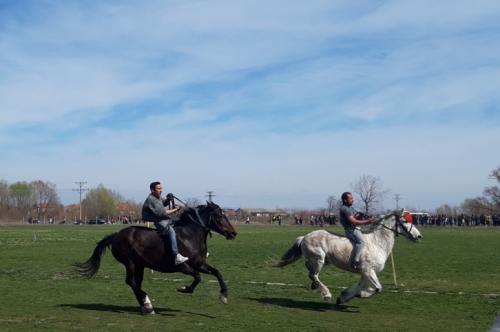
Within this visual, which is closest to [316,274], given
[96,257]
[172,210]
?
[172,210]

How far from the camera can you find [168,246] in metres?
11.7

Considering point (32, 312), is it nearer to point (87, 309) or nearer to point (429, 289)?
point (87, 309)

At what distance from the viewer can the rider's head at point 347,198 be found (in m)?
12.4

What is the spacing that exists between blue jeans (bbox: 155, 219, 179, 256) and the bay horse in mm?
147

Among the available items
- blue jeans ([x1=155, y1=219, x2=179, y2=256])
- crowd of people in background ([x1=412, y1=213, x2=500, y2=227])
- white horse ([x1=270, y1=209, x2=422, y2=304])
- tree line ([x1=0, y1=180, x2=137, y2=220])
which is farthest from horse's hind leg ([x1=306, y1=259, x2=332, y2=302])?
tree line ([x1=0, y1=180, x2=137, y2=220])

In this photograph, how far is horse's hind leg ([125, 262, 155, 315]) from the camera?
11367mm

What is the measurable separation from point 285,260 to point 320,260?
3.02 ft

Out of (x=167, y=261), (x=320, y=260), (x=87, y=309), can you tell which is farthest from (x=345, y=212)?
(x=87, y=309)

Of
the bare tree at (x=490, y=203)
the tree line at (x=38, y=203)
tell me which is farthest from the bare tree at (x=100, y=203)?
the bare tree at (x=490, y=203)

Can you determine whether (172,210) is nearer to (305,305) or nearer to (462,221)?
(305,305)

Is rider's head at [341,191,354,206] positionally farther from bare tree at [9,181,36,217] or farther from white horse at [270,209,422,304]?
bare tree at [9,181,36,217]

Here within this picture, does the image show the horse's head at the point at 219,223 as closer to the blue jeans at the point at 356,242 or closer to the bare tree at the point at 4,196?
the blue jeans at the point at 356,242

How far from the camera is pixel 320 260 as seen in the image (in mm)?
12641

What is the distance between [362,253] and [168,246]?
3856mm
